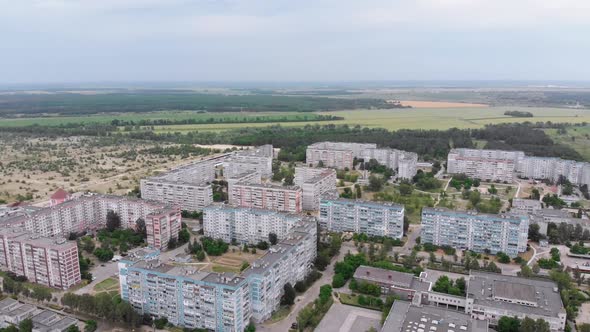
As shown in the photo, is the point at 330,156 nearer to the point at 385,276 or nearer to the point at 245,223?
the point at 245,223

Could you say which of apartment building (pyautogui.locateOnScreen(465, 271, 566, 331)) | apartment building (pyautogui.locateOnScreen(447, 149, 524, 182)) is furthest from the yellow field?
apartment building (pyautogui.locateOnScreen(465, 271, 566, 331))

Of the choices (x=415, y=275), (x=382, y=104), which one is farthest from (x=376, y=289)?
(x=382, y=104)

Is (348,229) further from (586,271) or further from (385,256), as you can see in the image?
(586,271)

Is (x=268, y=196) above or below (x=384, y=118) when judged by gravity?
below

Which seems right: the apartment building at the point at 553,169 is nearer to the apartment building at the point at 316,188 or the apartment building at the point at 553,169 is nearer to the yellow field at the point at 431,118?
the apartment building at the point at 316,188

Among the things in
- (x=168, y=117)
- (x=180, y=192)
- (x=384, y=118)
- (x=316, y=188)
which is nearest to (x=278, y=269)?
(x=316, y=188)

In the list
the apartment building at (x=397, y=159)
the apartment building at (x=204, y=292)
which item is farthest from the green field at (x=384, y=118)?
the apartment building at (x=204, y=292)
